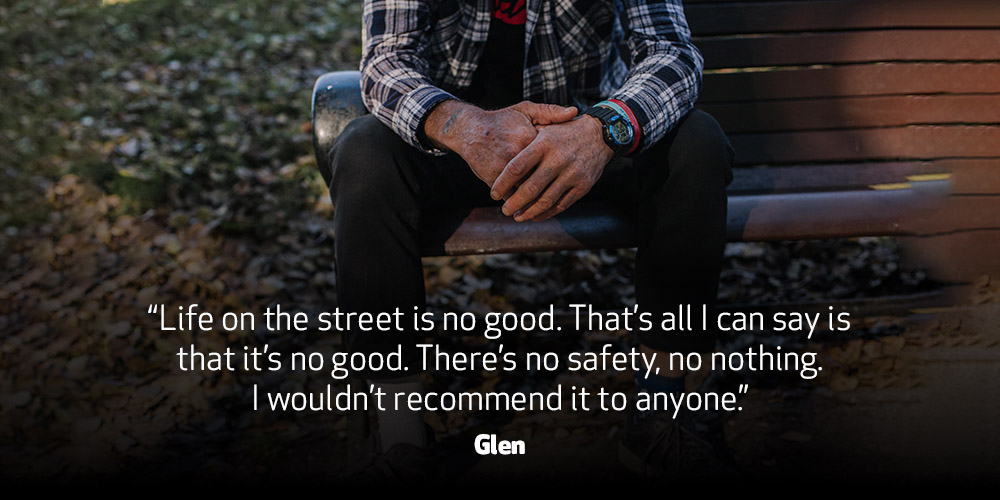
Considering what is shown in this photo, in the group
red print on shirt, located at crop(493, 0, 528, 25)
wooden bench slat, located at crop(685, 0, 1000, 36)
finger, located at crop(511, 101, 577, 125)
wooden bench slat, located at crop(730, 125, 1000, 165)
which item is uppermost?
red print on shirt, located at crop(493, 0, 528, 25)

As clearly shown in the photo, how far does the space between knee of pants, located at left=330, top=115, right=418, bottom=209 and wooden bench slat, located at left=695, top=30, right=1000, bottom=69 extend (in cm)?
123

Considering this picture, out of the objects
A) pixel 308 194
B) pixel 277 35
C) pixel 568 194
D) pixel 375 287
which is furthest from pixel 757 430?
pixel 277 35

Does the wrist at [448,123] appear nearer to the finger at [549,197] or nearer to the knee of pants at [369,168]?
the knee of pants at [369,168]

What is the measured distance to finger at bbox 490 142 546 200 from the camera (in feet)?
5.53

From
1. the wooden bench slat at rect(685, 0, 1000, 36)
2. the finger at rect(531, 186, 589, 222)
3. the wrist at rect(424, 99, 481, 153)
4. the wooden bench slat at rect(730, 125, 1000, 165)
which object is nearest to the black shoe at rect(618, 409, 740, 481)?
the finger at rect(531, 186, 589, 222)

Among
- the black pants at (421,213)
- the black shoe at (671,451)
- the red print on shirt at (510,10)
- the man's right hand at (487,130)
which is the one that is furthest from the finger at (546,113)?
the black shoe at (671,451)

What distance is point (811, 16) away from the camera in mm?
2531

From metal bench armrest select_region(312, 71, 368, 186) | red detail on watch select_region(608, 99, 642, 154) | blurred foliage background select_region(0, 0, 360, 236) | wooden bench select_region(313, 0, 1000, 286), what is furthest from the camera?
blurred foliage background select_region(0, 0, 360, 236)

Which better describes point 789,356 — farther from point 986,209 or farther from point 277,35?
point 277,35

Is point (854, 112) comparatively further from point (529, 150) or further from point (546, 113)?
point (529, 150)

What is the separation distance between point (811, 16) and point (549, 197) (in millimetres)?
1387

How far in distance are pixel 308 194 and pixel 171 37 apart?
115 inches

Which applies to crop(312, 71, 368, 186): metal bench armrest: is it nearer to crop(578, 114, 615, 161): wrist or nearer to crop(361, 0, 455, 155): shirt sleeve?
crop(361, 0, 455, 155): shirt sleeve

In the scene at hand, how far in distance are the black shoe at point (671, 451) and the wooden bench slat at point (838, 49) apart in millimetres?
1254
